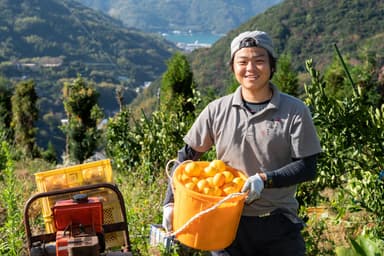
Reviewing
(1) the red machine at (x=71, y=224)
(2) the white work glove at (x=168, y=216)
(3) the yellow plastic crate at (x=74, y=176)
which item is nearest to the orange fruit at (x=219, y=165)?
(2) the white work glove at (x=168, y=216)

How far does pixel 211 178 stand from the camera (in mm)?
2320

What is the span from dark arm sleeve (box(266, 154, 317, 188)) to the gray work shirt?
4 centimetres

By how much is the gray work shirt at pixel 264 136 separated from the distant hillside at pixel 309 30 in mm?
75425

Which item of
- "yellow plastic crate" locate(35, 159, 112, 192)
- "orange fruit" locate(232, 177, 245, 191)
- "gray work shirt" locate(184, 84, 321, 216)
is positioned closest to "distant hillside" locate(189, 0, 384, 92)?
"yellow plastic crate" locate(35, 159, 112, 192)

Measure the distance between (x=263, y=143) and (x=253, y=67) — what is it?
36 cm

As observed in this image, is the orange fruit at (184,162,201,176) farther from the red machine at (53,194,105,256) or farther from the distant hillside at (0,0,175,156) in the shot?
the distant hillside at (0,0,175,156)

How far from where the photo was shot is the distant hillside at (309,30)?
8119cm

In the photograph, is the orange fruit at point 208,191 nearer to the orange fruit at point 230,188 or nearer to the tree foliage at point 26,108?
the orange fruit at point 230,188

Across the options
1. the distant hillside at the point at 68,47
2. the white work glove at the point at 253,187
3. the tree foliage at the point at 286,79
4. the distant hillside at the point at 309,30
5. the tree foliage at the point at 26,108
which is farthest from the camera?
the distant hillside at the point at 68,47

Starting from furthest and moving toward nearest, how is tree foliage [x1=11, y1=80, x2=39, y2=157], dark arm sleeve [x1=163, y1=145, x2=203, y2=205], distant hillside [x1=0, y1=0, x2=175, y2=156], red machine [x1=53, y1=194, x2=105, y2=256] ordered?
distant hillside [x1=0, y1=0, x2=175, y2=156]
tree foliage [x1=11, y1=80, x2=39, y2=157]
dark arm sleeve [x1=163, y1=145, x2=203, y2=205]
red machine [x1=53, y1=194, x2=105, y2=256]

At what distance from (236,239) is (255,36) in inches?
39.7

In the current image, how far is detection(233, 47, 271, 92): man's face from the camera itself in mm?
2330

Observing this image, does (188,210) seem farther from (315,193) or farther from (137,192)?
(137,192)

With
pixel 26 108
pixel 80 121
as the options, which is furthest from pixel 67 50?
pixel 80 121
